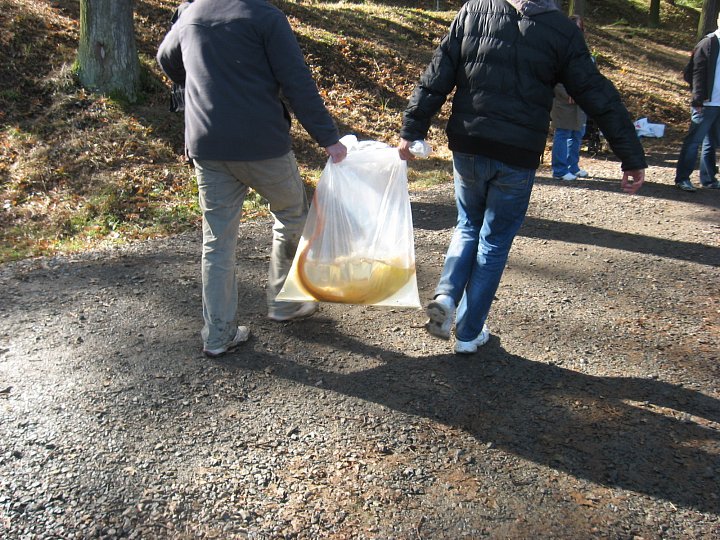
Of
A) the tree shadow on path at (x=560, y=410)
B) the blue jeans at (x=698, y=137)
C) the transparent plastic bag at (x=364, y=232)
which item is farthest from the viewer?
the blue jeans at (x=698, y=137)

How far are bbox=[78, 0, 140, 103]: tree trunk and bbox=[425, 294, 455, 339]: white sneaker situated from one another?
695cm

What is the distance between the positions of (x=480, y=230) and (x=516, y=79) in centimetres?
82

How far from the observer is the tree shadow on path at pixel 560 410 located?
9.29ft

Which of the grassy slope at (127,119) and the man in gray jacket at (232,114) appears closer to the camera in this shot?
the man in gray jacket at (232,114)

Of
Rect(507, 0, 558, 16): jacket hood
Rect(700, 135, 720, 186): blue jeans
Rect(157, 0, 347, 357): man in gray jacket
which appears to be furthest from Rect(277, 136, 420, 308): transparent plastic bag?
Rect(700, 135, 720, 186): blue jeans

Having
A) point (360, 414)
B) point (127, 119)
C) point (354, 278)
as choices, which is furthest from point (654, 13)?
point (360, 414)

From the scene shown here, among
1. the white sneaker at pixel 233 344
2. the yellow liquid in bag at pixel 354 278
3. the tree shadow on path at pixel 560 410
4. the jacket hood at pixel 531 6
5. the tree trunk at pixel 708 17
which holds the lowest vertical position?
the white sneaker at pixel 233 344

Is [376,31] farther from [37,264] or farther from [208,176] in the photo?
[208,176]

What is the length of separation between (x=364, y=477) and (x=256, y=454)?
0.50 metres

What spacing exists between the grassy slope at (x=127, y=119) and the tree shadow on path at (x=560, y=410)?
11.5ft

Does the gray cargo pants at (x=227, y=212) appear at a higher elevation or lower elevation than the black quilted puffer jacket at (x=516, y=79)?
lower

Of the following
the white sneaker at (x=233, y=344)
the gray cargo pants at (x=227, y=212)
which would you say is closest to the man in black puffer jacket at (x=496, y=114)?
the gray cargo pants at (x=227, y=212)

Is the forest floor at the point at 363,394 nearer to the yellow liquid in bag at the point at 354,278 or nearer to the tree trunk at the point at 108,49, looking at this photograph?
the yellow liquid in bag at the point at 354,278

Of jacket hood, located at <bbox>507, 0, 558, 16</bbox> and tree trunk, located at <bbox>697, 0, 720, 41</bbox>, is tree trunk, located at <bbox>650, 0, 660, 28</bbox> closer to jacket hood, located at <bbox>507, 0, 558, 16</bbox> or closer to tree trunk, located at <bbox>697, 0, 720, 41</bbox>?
tree trunk, located at <bbox>697, 0, 720, 41</bbox>
